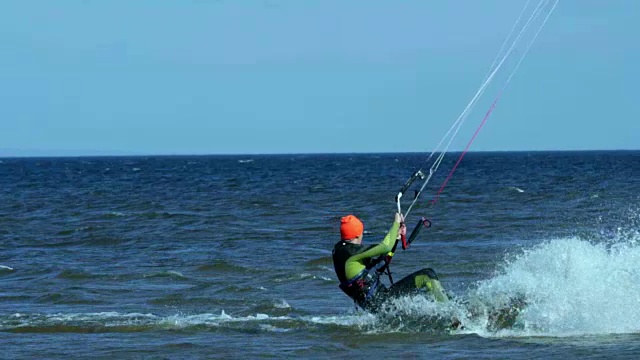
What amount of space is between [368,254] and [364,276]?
0.87ft

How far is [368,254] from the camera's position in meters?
11.0

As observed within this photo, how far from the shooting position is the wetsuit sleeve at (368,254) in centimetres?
1077

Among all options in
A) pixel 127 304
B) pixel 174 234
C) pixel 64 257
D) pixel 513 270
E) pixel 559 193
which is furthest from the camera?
pixel 559 193

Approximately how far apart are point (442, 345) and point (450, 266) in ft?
21.9

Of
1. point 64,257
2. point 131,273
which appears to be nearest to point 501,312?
point 131,273

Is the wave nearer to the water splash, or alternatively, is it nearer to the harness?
the harness

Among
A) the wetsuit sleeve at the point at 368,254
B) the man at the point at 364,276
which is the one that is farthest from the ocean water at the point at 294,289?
the wetsuit sleeve at the point at 368,254

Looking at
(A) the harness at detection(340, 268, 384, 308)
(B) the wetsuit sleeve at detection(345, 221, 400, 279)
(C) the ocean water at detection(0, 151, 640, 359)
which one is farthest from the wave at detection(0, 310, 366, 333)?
(B) the wetsuit sleeve at detection(345, 221, 400, 279)

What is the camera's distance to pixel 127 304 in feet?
45.8

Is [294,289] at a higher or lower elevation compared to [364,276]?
lower

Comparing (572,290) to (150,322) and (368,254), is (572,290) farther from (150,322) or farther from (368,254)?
(150,322)

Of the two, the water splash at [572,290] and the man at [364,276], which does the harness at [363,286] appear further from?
the water splash at [572,290]

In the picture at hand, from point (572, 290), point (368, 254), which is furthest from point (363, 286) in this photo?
point (572, 290)

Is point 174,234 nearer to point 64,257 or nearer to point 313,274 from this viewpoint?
point 64,257
